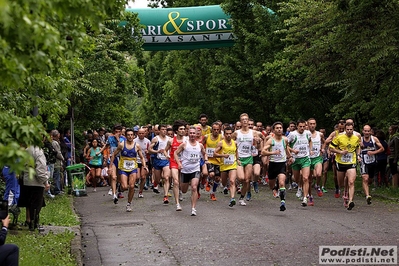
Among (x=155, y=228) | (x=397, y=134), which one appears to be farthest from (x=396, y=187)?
(x=155, y=228)

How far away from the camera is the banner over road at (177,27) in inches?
1275

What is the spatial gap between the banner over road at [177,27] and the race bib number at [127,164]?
14704 mm

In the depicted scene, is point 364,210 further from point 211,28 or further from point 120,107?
point 120,107

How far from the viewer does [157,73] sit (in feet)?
222

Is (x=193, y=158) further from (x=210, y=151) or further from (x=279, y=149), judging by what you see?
(x=210, y=151)

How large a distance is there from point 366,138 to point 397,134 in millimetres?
2277

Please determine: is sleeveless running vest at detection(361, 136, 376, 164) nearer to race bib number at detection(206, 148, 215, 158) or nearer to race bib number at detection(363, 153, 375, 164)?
race bib number at detection(363, 153, 375, 164)

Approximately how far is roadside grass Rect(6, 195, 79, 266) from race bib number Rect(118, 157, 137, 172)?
164 cm

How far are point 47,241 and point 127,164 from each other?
6.06m

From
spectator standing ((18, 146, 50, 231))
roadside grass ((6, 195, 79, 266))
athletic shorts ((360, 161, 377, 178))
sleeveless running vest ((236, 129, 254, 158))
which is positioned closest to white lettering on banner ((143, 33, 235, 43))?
athletic shorts ((360, 161, 377, 178))

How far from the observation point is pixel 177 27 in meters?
32.4

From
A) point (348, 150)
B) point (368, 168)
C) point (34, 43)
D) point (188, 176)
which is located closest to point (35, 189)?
point (188, 176)

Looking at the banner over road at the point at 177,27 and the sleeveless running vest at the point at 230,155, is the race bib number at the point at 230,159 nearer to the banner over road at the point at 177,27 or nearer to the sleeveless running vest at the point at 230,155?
the sleeveless running vest at the point at 230,155

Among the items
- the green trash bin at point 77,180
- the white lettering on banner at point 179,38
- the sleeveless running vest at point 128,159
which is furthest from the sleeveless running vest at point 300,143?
the white lettering on banner at point 179,38
